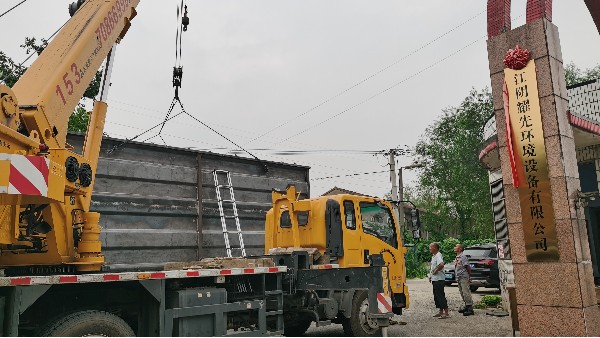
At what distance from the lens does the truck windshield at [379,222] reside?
29.0ft

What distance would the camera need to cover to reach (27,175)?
442 centimetres

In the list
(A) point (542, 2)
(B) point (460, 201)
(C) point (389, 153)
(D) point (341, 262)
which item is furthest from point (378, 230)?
(B) point (460, 201)

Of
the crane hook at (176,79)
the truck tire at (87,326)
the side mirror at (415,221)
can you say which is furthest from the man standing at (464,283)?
the truck tire at (87,326)

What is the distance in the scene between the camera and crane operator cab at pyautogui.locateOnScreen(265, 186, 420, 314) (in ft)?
27.6

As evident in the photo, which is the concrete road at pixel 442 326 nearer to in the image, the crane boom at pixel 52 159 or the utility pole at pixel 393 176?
the crane boom at pixel 52 159

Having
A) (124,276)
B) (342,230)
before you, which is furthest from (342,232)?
(124,276)

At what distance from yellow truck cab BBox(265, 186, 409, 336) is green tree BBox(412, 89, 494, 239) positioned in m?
31.0

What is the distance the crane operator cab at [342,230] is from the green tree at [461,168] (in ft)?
102

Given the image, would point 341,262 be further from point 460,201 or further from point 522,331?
point 460,201

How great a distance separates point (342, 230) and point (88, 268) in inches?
166

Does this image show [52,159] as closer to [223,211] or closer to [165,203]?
[165,203]

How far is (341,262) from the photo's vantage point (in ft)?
27.1

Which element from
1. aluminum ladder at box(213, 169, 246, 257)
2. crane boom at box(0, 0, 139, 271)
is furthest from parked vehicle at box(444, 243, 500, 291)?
crane boom at box(0, 0, 139, 271)

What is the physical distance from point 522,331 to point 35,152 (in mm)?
6410
